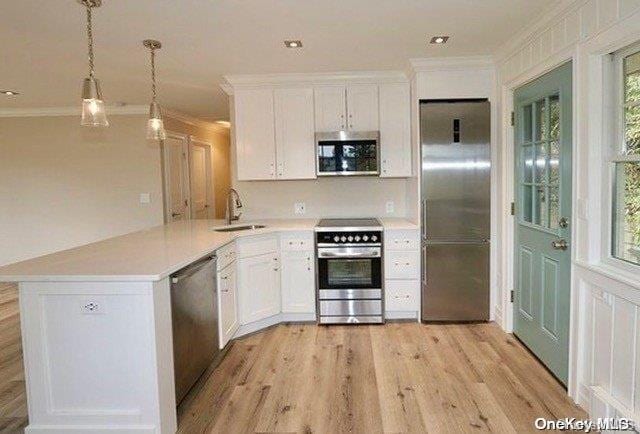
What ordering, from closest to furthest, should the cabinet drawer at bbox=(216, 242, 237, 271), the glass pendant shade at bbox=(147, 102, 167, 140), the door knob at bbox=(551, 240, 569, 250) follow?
the door knob at bbox=(551, 240, 569, 250), the glass pendant shade at bbox=(147, 102, 167, 140), the cabinet drawer at bbox=(216, 242, 237, 271)

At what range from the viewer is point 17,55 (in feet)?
10.8

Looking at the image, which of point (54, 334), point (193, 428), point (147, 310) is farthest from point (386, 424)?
point (54, 334)

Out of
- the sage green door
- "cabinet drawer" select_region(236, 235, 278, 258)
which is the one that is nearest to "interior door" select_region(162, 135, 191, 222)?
"cabinet drawer" select_region(236, 235, 278, 258)

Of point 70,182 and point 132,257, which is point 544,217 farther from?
point 70,182

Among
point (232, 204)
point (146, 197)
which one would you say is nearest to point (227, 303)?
point (232, 204)

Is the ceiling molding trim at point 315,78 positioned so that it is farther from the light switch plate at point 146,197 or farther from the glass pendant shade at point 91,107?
the light switch plate at point 146,197

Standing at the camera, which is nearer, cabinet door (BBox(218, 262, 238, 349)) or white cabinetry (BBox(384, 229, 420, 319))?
cabinet door (BBox(218, 262, 238, 349))

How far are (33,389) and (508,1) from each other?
334cm

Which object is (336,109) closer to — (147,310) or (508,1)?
(508,1)

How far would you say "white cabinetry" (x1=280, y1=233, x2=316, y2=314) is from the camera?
370cm

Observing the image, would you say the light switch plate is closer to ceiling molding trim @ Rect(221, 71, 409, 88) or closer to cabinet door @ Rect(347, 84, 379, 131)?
ceiling molding trim @ Rect(221, 71, 409, 88)

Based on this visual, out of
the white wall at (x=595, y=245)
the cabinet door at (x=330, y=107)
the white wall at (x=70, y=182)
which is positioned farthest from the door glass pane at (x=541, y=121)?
the white wall at (x=70, y=182)

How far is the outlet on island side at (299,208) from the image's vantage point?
4.45 metres

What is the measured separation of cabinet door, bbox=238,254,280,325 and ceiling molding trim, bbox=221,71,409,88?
172 cm
